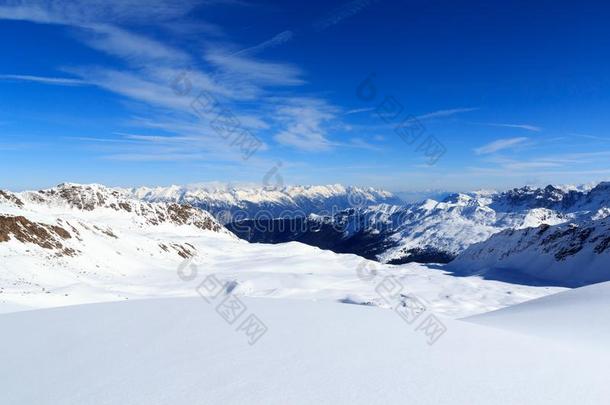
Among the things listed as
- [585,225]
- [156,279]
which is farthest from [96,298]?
[585,225]

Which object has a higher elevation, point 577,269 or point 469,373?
point 469,373

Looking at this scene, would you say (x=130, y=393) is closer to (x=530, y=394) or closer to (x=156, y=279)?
(x=530, y=394)

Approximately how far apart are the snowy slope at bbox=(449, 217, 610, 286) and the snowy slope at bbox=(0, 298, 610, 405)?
90.4 m

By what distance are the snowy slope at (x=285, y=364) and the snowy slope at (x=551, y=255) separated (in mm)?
90374

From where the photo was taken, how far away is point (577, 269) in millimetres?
87688

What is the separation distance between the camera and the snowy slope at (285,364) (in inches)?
222

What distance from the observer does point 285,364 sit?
668cm

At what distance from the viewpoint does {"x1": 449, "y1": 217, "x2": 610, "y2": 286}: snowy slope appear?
8619 centimetres

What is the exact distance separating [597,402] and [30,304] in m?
25.6

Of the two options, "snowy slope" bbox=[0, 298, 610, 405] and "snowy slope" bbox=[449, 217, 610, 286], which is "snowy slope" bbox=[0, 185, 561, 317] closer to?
"snowy slope" bbox=[0, 298, 610, 405]

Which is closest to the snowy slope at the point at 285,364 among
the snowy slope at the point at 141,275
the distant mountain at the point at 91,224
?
the snowy slope at the point at 141,275

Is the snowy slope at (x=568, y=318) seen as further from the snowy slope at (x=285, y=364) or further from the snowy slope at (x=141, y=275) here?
the snowy slope at (x=141, y=275)

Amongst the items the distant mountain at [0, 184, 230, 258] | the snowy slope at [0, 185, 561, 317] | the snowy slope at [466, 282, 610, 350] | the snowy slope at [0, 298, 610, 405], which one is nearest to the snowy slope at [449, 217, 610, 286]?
the snowy slope at [0, 185, 561, 317]

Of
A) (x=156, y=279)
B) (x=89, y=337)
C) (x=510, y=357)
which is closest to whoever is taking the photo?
(x=510, y=357)
